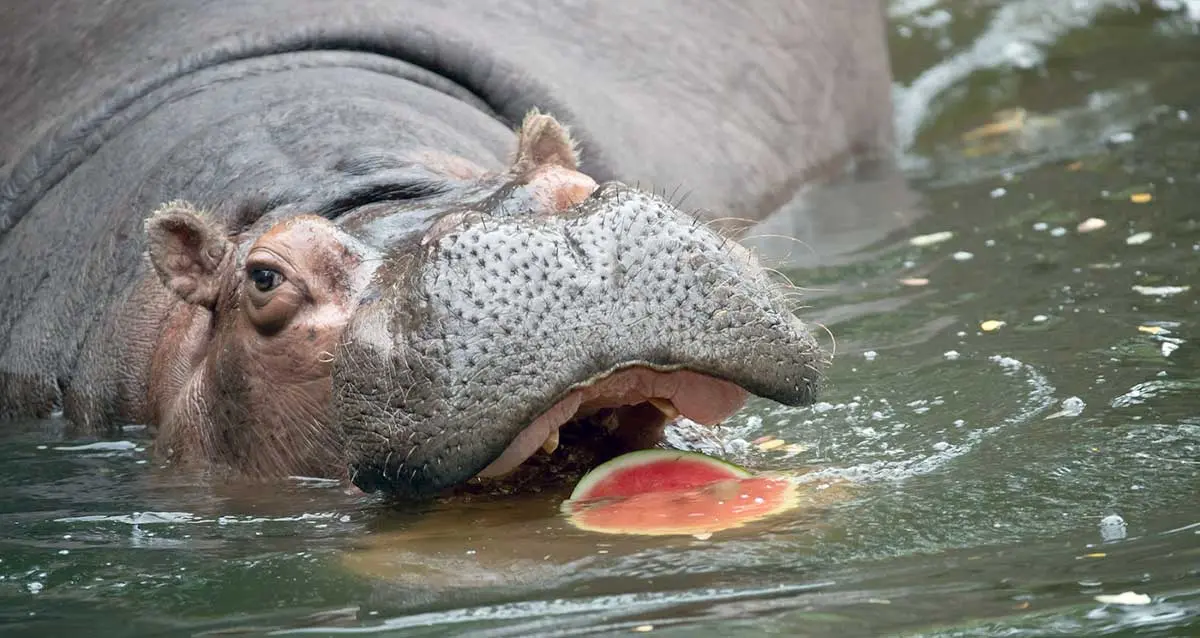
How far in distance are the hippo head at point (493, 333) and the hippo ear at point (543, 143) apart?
37 centimetres

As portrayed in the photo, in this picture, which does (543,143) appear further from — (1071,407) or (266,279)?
(1071,407)

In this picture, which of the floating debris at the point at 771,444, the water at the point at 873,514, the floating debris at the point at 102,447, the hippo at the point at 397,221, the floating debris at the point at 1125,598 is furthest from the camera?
the floating debris at the point at 102,447

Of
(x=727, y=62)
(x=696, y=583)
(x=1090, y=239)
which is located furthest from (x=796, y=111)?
(x=696, y=583)

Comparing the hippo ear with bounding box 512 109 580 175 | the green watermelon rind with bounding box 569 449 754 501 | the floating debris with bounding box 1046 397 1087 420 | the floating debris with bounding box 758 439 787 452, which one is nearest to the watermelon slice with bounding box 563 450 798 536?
the green watermelon rind with bounding box 569 449 754 501

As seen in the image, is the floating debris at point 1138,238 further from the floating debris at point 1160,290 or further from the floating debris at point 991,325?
the floating debris at point 991,325

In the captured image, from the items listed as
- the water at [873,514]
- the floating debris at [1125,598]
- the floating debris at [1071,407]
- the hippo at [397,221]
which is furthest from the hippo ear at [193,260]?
the floating debris at [1125,598]

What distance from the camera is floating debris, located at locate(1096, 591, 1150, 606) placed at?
3.12 metres

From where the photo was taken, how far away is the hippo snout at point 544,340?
3895 millimetres

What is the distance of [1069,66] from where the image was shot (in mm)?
9867

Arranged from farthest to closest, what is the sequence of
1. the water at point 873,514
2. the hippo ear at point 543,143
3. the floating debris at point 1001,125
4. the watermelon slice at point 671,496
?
the floating debris at point 1001,125 < the hippo ear at point 543,143 < the watermelon slice at point 671,496 < the water at point 873,514

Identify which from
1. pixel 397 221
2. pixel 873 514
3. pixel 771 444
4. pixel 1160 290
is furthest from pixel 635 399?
pixel 1160 290

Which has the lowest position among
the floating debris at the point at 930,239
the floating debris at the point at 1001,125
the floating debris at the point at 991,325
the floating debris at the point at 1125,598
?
the floating debris at the point at 1125,598

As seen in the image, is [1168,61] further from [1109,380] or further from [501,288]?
[501,288]

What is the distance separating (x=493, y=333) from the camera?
3.93 meters
